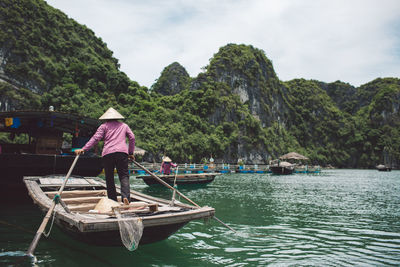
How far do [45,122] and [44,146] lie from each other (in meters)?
0.92

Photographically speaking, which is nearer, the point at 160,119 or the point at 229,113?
the point at 160,119

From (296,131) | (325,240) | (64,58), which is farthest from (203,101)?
(325,240)

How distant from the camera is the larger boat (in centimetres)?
755

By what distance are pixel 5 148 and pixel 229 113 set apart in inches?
1851

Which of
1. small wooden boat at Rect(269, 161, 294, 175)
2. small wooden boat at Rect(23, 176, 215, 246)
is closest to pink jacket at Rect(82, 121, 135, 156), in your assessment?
small wooden boat at Rect(23, 176, 215, 246)

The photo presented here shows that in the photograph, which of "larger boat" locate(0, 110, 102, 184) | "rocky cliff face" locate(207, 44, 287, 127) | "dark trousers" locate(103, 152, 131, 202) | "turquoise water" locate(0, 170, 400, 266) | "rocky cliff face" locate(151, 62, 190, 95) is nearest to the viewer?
"turquoise water" locate(0, 170, 400, 266)

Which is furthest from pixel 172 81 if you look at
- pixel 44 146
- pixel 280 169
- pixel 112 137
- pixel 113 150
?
pixel 113 150

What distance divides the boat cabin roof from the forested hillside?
24536 millimetres

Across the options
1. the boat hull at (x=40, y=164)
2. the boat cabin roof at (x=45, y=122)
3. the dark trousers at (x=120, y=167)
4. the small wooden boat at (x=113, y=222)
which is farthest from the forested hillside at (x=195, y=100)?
the small wooden boat at (x=113, y=222)

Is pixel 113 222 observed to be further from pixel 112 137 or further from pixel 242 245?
pixel 242 245

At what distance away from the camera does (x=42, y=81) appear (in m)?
36.6

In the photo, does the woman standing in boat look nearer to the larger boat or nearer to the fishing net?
the fishing net

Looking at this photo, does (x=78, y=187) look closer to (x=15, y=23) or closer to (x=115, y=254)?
(x=115, y=254)

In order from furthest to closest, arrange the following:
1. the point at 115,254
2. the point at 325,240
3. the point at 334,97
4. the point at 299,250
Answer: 1. the point at 334,97
2. the point at 325,240
3. the point at 299,250
4. the point at 115,254
